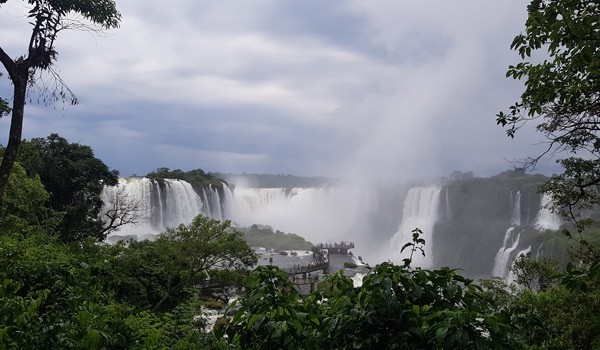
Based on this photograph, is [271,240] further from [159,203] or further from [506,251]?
[506,251]

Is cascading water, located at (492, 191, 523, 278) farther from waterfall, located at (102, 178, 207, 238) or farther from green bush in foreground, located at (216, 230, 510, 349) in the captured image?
green bush in foreground, located at (216, 230, 510, 349)

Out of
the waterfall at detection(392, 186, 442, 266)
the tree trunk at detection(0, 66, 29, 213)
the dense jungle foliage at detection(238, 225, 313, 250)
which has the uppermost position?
the tree trunk at detection(0, 66, 29, 213)

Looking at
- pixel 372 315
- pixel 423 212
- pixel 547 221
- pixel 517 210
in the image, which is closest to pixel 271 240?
pixel 423 212

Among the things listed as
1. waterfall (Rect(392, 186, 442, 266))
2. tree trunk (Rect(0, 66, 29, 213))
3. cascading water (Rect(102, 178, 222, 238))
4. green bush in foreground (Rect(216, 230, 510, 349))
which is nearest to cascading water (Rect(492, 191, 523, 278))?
waterfall (Rect(392, 186, 442, 266))

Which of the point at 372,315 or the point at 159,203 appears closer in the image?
the point at 372,315

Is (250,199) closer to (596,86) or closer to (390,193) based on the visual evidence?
(390,193)

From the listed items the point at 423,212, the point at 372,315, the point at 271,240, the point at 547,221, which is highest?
the point at 372,315

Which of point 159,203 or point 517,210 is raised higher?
point 517,210

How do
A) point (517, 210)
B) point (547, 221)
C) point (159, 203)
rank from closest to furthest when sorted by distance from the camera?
point (159, 203), point (547, 221), point (517, 210)
